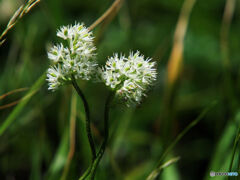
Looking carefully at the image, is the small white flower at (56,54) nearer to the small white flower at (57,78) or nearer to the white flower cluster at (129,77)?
the small white flower at (57,78)

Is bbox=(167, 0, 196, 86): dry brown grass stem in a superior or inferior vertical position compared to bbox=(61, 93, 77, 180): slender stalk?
superior

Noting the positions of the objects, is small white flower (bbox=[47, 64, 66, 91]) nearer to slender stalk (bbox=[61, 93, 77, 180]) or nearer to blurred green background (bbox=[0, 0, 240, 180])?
slender stalk (bbox=[61, 93, 77, 180])

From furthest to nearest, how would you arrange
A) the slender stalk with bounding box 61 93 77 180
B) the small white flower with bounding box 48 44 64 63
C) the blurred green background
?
the blurred green background → the slender stalk with bounding box 61 93 77 180 → the small white flower with bounding box 48 44 64 63

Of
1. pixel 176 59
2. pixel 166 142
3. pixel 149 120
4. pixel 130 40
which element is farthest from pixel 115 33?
pixel 166 142

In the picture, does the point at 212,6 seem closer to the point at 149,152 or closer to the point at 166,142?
the point at 149,152

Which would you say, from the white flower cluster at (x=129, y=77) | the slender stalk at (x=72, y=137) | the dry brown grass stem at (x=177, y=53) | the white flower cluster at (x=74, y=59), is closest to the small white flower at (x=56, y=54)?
the white flower cluster at (x=74, y=59)

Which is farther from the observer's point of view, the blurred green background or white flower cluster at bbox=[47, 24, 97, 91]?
the blurred green background

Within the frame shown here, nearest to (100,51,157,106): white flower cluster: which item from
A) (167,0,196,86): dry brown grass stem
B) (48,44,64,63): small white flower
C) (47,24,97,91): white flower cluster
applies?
(47,24,97,91): white flower cluster
